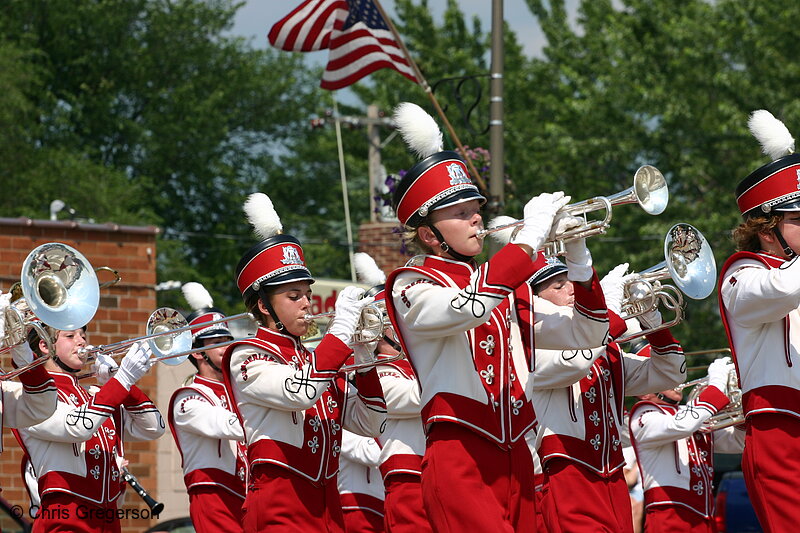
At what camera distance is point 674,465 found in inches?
363

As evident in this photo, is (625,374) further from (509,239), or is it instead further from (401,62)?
(401,62)

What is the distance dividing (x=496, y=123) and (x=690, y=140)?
37.6ft

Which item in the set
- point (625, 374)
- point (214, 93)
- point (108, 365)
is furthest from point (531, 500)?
point (214, 93)

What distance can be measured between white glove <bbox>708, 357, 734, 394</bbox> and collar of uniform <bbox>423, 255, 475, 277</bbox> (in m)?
3.42

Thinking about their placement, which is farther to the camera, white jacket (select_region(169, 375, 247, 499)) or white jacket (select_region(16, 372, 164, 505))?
white jacket (select_region(169, 375, 247, 499))

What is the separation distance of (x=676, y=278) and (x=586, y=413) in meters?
1.20

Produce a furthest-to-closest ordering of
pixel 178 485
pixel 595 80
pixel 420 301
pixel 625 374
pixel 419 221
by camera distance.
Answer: pixel 595 80, pixel 178 485, pixel 625 374, pixel 419 221, pixel 420 301

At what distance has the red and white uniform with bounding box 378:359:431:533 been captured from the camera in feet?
29.2

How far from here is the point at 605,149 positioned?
83.1 ft

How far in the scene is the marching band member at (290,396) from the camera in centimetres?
682

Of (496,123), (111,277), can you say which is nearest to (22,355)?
(111,277)

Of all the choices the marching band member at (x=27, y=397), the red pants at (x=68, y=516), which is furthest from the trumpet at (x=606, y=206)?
the red pants at (x=68, y=516)

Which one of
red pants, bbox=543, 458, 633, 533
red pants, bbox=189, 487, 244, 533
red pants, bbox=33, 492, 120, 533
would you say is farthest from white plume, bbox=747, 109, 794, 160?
red pants, bbox=33, 492, 120, 533

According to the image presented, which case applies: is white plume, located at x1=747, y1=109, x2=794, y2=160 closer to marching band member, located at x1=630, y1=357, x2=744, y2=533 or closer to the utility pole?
marching band member, located at x1=630, y1=357, x2=744, y2=533
